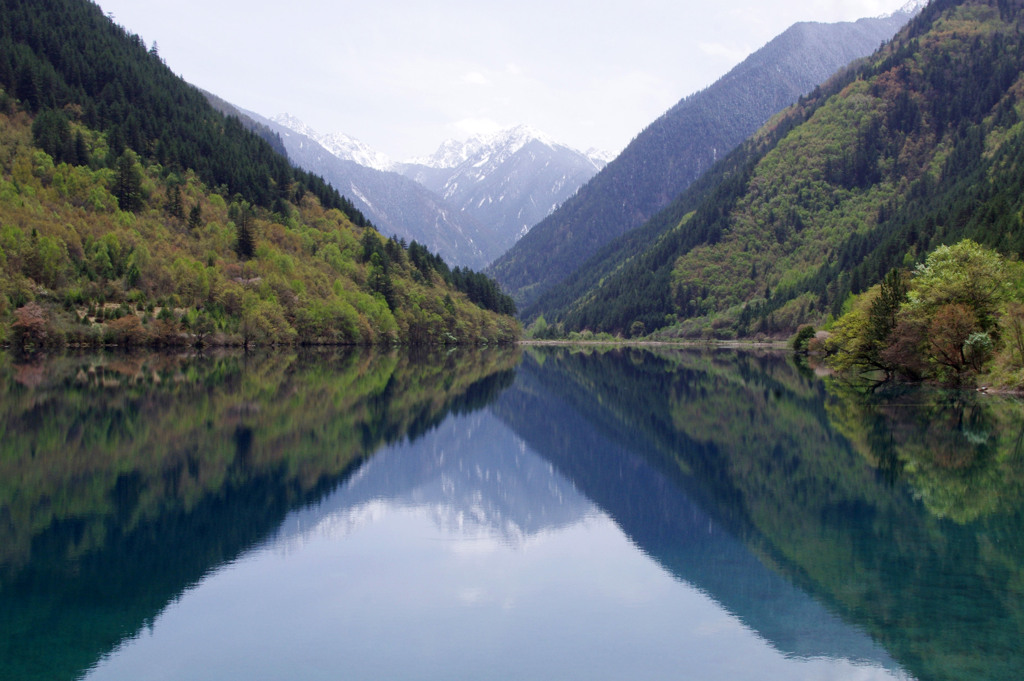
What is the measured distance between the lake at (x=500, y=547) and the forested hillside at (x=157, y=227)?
56.6 m

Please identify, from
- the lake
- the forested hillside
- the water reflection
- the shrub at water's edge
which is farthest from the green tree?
the shrub at water's edge

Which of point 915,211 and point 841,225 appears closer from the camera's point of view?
point 915,211

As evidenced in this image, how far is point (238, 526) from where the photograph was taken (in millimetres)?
18484

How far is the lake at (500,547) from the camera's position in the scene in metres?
12.0

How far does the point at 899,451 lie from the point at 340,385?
34.8 metres

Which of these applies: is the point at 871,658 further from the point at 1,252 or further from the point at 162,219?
the point at 162,219

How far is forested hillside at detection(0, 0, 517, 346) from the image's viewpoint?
88.4 meters

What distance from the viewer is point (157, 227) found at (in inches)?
4080

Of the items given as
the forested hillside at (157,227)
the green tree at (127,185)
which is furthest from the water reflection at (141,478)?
the green tree at (127,185)

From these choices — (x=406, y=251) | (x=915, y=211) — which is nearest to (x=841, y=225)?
(x=915, y=211)

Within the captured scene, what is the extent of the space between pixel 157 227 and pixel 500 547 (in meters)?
98.2

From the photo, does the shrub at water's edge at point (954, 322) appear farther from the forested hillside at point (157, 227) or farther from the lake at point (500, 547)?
the forested hillside at point (157, 227)

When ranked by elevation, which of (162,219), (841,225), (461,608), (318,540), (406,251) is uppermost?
(162,219)

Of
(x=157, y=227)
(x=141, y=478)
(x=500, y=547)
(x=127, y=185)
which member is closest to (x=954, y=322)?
(x=500, y=547)
